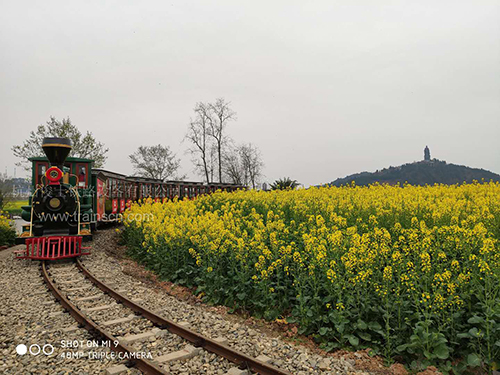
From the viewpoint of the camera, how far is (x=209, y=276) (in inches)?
270

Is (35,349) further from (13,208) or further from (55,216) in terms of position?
(13,208)

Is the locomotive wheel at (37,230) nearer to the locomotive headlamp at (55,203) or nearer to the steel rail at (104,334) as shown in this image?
the locomotive headlamp at (55,203)

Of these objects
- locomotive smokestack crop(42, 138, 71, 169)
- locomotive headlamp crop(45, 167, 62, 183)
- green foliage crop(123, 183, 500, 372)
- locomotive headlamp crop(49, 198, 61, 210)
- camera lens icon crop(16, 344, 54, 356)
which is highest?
locomotive smokestack crop(42, 138, 71, 169)

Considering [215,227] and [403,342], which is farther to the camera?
[215,227]

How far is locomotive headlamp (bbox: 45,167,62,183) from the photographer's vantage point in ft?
35.9

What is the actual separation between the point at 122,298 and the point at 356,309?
443 cm

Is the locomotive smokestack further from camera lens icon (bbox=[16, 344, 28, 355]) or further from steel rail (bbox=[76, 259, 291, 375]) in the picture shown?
camera lens icon (bbox=[16, 344, 28, 355])

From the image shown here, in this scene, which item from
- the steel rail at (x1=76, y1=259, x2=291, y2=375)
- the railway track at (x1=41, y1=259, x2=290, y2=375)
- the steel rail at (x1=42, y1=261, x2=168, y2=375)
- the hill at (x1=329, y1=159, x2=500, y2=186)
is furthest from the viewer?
the hill at (x1=329, y1=159, x2=500, y2=186)

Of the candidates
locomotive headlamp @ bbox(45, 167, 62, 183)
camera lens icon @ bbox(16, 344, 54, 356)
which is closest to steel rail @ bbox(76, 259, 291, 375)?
camera lens icon @ bbox(16, 344, 54, 356)

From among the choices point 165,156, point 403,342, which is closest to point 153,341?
point 403,342

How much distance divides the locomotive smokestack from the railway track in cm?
439

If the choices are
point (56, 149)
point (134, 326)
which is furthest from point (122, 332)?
point (56, 149)

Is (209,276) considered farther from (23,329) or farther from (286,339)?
(23,329)

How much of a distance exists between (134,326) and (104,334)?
618 millimetres
